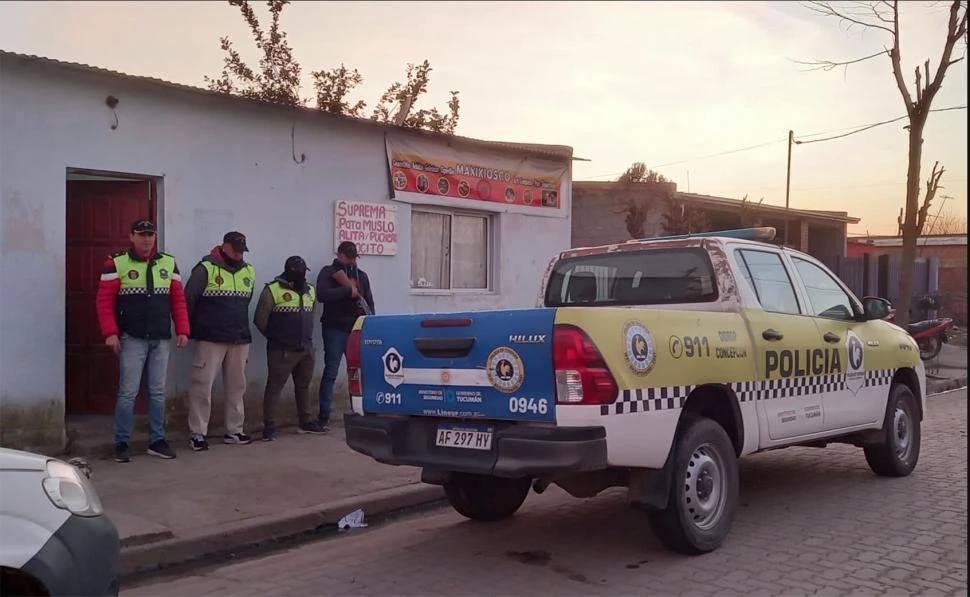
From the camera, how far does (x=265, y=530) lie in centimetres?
615

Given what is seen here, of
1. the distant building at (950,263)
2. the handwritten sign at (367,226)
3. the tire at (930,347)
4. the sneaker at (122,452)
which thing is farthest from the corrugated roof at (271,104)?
the distant building at (950,263)

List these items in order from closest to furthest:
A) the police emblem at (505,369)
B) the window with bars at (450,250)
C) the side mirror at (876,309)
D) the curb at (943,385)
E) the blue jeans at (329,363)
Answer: the police emblem at (505,369), the side mirror at (876,309), the blue jeans at (329,363), the window with bars at (450,250), the curb at (943,385)

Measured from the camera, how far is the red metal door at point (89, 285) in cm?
867

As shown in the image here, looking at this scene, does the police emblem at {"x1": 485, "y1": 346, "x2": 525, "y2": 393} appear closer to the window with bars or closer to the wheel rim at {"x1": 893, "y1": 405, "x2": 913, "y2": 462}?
the wheel rim at {"x1": 893, "y1": 405, "x2": 913, "y2": 462}

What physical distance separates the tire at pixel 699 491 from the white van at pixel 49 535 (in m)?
2.99

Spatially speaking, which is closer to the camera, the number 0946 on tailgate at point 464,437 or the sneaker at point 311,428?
the number 0946 on tailgate at point 464,437

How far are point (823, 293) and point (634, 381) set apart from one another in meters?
3.03

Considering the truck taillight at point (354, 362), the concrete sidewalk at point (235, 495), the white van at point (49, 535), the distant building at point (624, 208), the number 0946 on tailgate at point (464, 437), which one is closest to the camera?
the white van at point (49, 535)

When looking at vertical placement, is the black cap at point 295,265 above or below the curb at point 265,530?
above

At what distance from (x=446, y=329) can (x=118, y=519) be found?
2696mm

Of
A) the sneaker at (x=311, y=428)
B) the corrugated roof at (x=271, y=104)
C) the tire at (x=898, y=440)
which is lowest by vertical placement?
the sneaker at (x=311, y=428)

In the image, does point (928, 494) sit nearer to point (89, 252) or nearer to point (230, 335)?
point (230, 335)

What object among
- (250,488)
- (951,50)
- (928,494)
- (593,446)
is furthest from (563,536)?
(951,50)

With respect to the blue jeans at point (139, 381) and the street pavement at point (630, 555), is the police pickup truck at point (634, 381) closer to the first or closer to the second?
the street pavement at point (630, 555)
